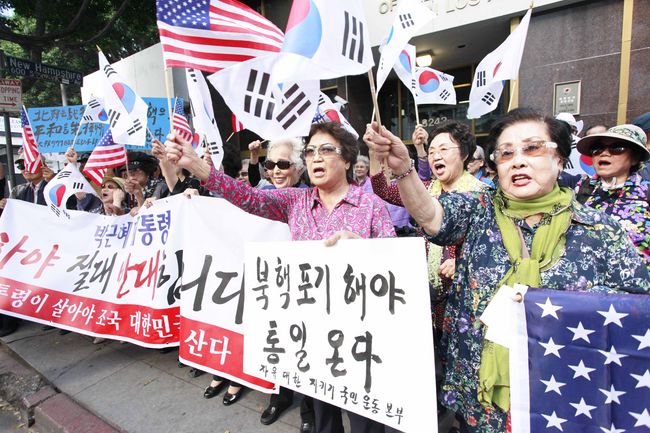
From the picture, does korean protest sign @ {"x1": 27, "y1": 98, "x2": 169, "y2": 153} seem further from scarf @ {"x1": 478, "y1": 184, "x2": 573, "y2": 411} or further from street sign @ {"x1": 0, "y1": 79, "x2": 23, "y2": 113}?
scarf @ {"x1": 478, "y1": 184, "x2": 573, "y2": 411}

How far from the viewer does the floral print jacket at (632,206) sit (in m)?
2.05

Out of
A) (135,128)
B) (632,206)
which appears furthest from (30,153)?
(632,206)

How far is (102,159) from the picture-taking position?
13.0 ft

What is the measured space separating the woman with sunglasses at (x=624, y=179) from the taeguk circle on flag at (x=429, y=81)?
2.50m

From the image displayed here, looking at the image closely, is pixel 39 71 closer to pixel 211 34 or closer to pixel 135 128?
pixel 135 128

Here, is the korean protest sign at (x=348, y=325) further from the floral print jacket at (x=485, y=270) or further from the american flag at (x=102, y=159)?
the american flag at (x=102, y=159)

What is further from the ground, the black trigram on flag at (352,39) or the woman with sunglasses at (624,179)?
the black trigram on flag at (352,39)

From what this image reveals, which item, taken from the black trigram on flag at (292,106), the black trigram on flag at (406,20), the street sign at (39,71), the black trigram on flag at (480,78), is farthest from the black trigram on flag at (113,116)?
the street sign at (39,71)

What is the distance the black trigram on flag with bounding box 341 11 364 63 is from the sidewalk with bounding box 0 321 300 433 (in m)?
2.35

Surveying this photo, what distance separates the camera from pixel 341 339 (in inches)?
63.7

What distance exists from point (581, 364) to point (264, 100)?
190 cm

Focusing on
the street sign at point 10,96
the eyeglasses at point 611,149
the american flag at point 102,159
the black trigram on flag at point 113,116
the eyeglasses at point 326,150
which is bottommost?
the eyeglasses at point 611,149

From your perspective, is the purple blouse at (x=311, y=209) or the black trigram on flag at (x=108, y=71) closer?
the purple blouse at (x=311, y=209)

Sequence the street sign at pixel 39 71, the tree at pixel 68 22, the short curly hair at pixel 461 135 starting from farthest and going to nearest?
the tree at pixel 68 22
the street sign at pixel 39 71
the short curly hair at pixel 461 135
